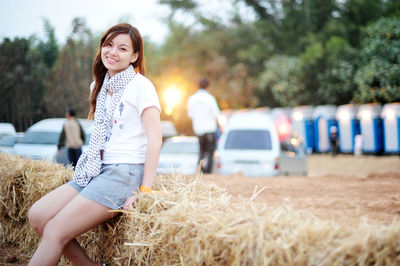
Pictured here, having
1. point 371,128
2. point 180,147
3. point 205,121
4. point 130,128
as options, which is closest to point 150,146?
point 130,128

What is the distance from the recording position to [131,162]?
263 centimetres

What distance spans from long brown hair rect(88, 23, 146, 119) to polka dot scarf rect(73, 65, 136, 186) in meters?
0.13

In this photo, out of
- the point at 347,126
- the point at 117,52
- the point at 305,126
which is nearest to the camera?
the point at 117,52

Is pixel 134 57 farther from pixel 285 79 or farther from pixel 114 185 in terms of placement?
pixel 285 79

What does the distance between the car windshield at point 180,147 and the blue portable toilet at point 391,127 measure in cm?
1013

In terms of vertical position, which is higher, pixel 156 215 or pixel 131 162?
pixel 131 162

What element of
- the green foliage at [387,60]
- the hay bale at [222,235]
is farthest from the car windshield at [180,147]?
the hay bale at [222,235]

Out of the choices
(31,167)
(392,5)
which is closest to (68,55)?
(31,167)

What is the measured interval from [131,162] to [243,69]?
27214mm

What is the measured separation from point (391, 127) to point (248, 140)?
10998 millimetres

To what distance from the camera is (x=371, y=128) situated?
18.4m

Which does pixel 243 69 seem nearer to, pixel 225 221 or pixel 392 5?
pixel 392 5

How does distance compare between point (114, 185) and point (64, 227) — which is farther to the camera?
point (114, 185)

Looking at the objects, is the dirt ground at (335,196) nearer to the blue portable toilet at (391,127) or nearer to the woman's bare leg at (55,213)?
the woman's bare leg at (55,213)
